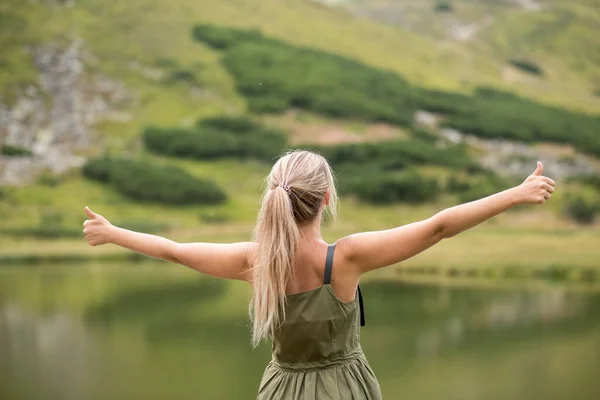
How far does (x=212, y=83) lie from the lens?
51188 mm

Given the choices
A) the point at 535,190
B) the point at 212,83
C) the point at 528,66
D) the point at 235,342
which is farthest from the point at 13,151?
the point at 535,190

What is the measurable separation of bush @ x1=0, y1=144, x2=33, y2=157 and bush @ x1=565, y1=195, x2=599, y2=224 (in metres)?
27.4

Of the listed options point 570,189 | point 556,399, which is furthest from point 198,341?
point 570,189

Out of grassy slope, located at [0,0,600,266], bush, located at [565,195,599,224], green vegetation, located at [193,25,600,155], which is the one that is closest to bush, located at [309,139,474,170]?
grassy slope, located at [0,0,600,266]

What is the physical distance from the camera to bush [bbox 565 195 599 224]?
1484 inches

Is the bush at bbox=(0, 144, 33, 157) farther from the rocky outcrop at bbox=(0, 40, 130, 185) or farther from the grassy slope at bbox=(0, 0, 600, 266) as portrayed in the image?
the grassy slope at bbox=(0, 0, 600, 266)

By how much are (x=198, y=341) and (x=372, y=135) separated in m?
32.8

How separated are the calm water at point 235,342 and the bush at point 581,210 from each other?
15.2 metres

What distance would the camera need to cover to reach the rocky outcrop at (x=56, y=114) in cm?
3966

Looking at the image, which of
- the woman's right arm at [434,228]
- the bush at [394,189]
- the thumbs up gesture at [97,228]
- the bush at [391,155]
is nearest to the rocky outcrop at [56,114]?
the bush at [391,155]

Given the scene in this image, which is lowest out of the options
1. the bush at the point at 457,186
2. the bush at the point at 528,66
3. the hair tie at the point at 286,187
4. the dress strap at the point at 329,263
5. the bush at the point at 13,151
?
the dress strap at the point at 329,263

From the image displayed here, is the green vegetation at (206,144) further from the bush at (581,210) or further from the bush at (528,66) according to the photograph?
the bush at (528,66)

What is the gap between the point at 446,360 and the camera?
15.3 meters

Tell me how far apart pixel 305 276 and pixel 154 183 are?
Answer: 1391 inches
